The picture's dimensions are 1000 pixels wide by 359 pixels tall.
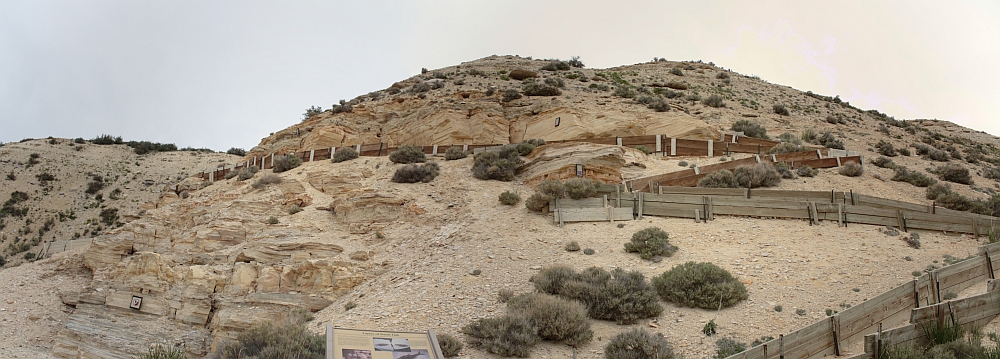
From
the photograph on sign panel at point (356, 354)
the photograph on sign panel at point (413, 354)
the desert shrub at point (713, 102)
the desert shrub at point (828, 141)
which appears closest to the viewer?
the photograph on sign panel at point (356, 354)

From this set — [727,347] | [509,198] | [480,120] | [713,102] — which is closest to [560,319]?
[727,347]

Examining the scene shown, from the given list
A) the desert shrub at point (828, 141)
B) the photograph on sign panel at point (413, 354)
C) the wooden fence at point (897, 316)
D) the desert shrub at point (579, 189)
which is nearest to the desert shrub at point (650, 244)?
the desert shrub at point (579, 189)

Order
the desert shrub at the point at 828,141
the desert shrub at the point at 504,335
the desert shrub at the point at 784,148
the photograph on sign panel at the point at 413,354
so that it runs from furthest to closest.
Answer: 1. the desert shrub at the point at 828,141
2. the desert shrub at the point at 784,148
3. the desert shrub at the point at 504,335
4. the photograph on sign panel at the point at 413,354

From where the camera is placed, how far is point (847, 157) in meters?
20.9

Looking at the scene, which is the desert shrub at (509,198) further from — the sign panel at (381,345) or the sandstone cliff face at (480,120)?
the sign panel at (381,345)

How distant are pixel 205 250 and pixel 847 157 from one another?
22188 millimetres

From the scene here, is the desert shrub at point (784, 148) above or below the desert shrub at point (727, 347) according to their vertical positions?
above

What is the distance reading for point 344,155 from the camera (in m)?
26.3

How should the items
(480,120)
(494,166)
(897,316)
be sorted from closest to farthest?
(897,316) < (494,166) < (480,120)

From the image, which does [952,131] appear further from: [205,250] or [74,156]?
[74,156]

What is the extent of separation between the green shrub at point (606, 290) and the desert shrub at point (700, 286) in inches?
15.2

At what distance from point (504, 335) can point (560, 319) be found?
103cm

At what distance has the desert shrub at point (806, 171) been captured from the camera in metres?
19.8

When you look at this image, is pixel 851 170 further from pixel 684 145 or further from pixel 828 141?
pixel 828 141
